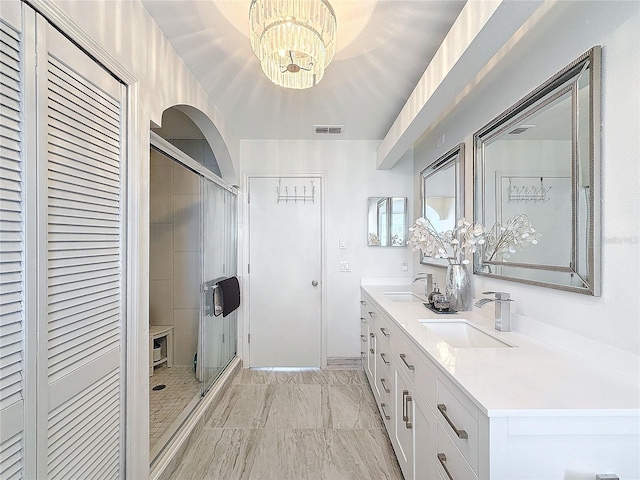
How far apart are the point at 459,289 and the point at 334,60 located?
5.18ft

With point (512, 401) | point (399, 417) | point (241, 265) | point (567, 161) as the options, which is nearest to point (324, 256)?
point (241, 265)

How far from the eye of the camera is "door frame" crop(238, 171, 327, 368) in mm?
→ 3545

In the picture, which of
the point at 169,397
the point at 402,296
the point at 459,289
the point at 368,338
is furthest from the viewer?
the point at 402,296

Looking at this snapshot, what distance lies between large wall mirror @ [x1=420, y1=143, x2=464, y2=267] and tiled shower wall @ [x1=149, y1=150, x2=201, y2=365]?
194 centimetres

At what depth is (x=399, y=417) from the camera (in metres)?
1.87

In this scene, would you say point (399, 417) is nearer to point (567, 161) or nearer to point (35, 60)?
point (567, 161)

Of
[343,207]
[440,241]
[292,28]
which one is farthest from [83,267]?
[343,207]

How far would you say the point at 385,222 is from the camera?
3.55m

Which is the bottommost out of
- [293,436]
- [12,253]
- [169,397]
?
[293,436]

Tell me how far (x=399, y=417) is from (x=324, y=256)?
192 centimetres

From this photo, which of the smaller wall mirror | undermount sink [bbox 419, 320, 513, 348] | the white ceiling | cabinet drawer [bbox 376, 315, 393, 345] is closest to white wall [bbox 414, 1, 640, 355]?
undermount sink [bbox 419, 320, 513, 348]

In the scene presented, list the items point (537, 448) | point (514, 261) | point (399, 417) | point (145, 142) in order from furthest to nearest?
point (399, 417) → point (514, 261) → point (145, 142) → point (537, 448)

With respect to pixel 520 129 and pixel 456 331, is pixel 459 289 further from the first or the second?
pixel 520 129

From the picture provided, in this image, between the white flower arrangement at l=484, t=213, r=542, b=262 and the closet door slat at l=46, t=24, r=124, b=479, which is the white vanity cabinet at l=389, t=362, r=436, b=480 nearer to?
the white flower arrangement at l=484, t=213, r=542, b=262
